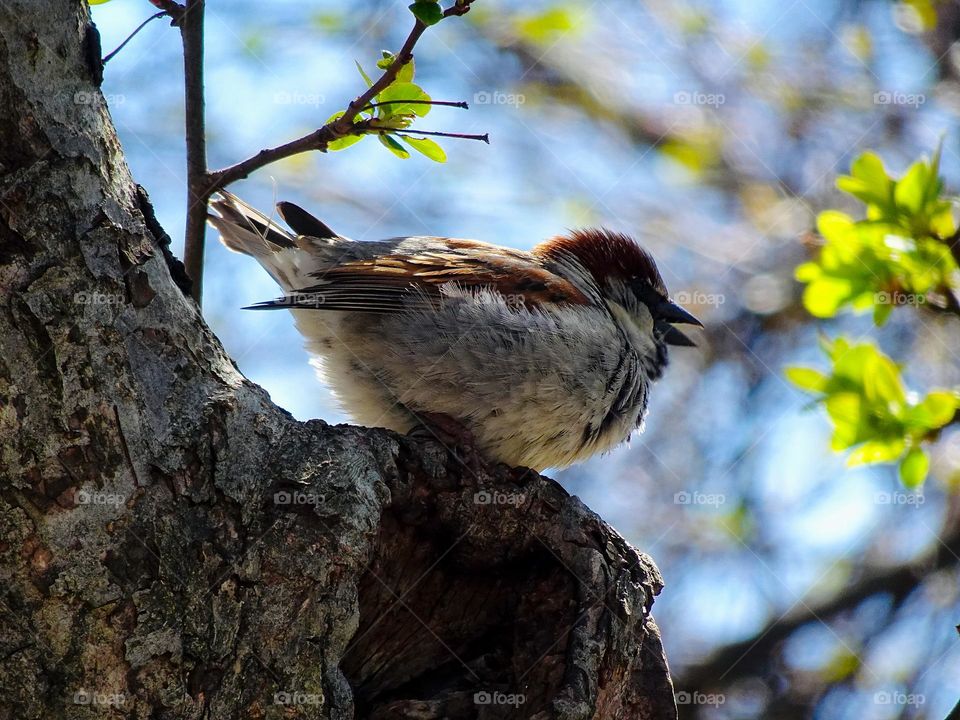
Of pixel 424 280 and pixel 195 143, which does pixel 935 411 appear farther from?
pixel 195 143

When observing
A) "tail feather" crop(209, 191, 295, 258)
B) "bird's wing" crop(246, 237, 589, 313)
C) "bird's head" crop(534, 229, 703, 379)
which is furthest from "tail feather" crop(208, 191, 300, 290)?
"bird's head" crop(534, 229, 703, 379)

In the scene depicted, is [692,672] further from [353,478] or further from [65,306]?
[65,306]

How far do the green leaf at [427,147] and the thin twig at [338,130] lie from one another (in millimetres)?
185

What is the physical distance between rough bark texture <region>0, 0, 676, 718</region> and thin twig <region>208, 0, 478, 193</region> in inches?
21.1

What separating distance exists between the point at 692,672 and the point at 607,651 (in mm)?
2352

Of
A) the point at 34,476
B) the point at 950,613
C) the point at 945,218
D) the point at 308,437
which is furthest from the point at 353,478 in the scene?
the point at 950,613

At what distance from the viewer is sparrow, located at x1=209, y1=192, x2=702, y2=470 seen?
379 cm

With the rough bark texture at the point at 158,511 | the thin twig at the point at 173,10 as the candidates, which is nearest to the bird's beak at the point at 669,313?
the rough bark texture at the point at 158,511

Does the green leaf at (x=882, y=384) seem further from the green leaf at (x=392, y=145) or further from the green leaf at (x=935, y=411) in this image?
the green leaf at (x=392, y=145)

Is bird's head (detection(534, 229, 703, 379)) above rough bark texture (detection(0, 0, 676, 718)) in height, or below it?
above

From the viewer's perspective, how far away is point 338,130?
305 centimetres

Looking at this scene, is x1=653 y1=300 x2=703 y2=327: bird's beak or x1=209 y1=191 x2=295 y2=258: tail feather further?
x1=653 y1=300 x2=703 y2=327: bird's beak

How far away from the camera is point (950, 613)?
536 centimetres

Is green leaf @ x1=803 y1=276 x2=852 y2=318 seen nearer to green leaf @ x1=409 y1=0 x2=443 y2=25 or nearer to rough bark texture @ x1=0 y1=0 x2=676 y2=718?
rough bark texture @ x1=0 y1=0 x2=676 y2=718
